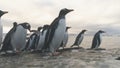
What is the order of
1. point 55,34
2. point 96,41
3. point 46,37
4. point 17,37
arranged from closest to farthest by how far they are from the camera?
point 55,34
point 46,37
point 17,37
point 96,41

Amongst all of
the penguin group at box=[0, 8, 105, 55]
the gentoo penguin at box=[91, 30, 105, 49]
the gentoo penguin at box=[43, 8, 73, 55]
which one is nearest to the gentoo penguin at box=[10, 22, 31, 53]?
the penguin group at box=[0, 8, 105, 55]

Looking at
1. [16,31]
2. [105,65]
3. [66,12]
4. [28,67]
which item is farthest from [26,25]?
[105,65]

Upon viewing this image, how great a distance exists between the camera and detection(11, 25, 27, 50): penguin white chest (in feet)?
37.7

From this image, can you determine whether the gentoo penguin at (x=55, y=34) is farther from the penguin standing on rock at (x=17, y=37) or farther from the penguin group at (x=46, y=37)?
the penguin standing on rock at (x=17, y=37)

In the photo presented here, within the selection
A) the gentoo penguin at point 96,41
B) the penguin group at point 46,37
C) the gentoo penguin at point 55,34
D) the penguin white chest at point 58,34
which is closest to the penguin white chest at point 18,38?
the penguin group at point 46,37

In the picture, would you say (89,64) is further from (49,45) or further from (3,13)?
(3,13)

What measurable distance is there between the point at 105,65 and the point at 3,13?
6546 millimetres

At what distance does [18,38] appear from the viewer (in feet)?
38.2

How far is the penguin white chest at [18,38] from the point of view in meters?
11.5

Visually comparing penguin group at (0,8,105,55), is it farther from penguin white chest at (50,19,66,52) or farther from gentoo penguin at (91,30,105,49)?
gentoo penguin at (91,30,105,49)

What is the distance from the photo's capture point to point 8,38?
11.4 meters

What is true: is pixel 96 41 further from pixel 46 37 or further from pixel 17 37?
pixel 46 37

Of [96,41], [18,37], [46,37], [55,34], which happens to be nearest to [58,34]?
[55,34]

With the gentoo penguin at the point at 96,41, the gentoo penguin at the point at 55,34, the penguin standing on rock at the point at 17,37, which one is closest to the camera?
the gentoo penguin at the point at 55,34
